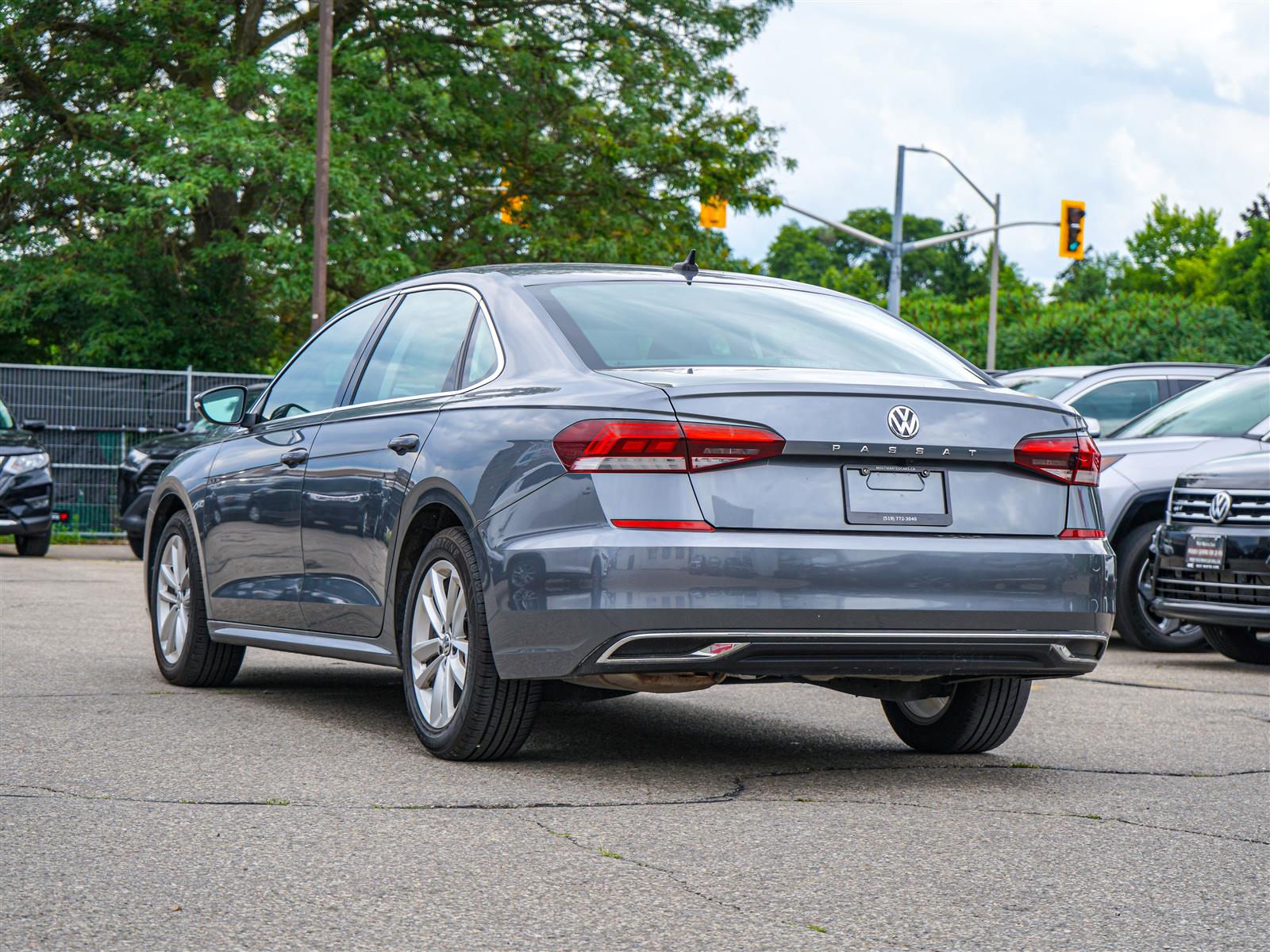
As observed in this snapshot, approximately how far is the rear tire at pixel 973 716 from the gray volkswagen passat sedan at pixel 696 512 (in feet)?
0.03

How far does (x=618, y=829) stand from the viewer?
15.6 feet

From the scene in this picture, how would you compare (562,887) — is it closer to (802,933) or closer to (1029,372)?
(802,933)

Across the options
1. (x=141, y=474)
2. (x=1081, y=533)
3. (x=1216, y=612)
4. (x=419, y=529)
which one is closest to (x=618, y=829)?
(x=419, y=529)

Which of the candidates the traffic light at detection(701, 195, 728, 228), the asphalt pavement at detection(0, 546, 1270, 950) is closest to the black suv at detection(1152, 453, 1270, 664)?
the asphalt pavement at detection(0, 546, 1270, 950)

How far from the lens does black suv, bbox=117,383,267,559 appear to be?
1777 cm

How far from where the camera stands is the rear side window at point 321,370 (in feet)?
23.6

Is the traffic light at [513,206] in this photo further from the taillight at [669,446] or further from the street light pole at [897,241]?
the taillight at [669,446]

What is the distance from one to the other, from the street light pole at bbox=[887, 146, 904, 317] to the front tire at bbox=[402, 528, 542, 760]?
3119 cm

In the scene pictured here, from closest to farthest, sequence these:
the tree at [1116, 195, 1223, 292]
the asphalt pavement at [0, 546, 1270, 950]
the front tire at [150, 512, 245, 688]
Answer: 1. the asphalt pavement at [0, 546, 1270, 950]
2. the front tire at [150, 512, 245, 688]
3. the tree at [1116, 195, 1223, 292]

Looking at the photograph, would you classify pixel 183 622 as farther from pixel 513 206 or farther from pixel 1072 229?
pixel 1072 229

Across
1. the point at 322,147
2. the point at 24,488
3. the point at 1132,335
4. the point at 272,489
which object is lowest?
the point at 24,488

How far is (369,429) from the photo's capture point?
6.48m

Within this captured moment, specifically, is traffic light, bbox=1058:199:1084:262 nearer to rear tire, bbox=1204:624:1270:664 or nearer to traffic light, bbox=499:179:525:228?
traffic light, bbox=499:179:525:228

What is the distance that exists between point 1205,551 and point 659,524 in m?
5.82
